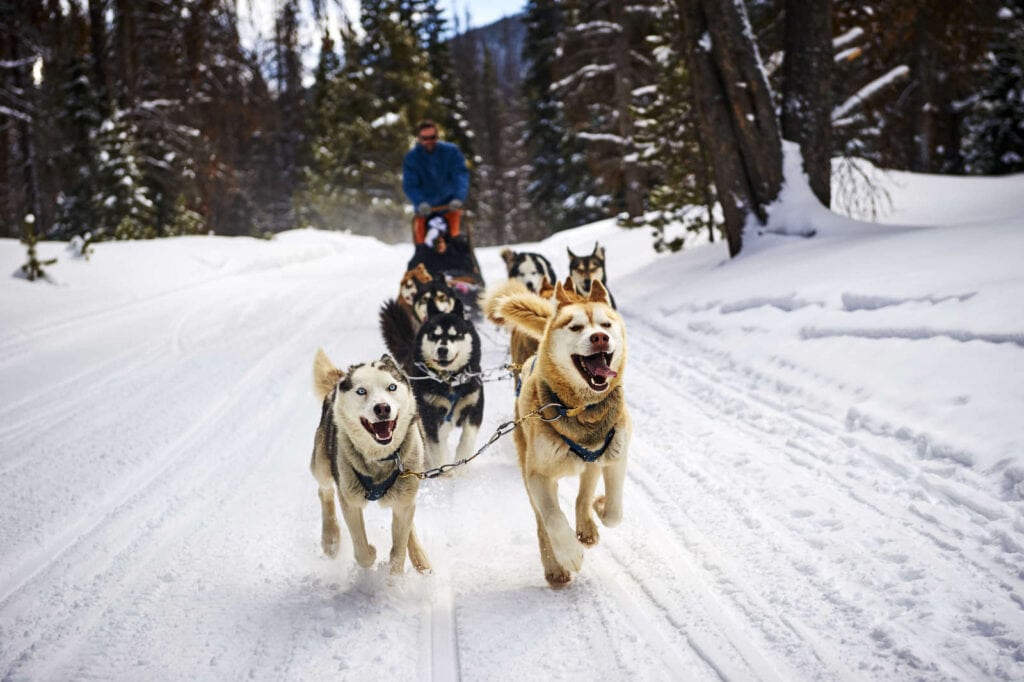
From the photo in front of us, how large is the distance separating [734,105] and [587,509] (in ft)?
28.0

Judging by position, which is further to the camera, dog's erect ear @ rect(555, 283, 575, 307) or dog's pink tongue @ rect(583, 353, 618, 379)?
dog's erect ear @ rect(555, 283, 575, 307)

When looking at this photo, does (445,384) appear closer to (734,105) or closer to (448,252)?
(448,252)

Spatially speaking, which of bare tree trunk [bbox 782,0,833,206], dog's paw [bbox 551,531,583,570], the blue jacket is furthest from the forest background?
dog's paw [bbox 551,531,583,570]

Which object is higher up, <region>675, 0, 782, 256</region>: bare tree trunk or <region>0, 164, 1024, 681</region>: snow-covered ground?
<region>675, 0, 782, 256</region>: bare tree trunk

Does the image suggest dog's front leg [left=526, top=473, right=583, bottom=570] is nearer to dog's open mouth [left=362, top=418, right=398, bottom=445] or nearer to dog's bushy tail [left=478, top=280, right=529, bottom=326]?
dog's open mouth [left=362, top=418, right=398, bottom=445]

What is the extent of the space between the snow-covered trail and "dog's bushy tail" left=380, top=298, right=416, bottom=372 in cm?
98

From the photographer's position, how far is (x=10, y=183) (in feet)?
63.2

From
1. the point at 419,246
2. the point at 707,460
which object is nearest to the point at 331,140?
the point at 419,246

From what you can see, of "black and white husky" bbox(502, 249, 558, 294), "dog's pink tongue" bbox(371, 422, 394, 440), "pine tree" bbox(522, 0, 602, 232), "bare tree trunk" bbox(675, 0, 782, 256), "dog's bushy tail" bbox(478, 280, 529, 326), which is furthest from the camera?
"pine tree" bbox(522, 0, 602, 232)

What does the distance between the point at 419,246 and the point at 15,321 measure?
5409 mm

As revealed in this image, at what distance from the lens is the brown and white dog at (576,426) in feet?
9.61

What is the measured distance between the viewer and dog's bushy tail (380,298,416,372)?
17.1 feet

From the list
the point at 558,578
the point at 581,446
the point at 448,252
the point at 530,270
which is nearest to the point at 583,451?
the point at 581,446

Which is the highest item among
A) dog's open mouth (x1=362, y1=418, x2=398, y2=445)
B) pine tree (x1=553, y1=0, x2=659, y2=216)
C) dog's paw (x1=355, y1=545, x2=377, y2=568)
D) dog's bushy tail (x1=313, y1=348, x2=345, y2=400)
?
pine tree (x1=553, y1=0, x2=659, y2=216)
